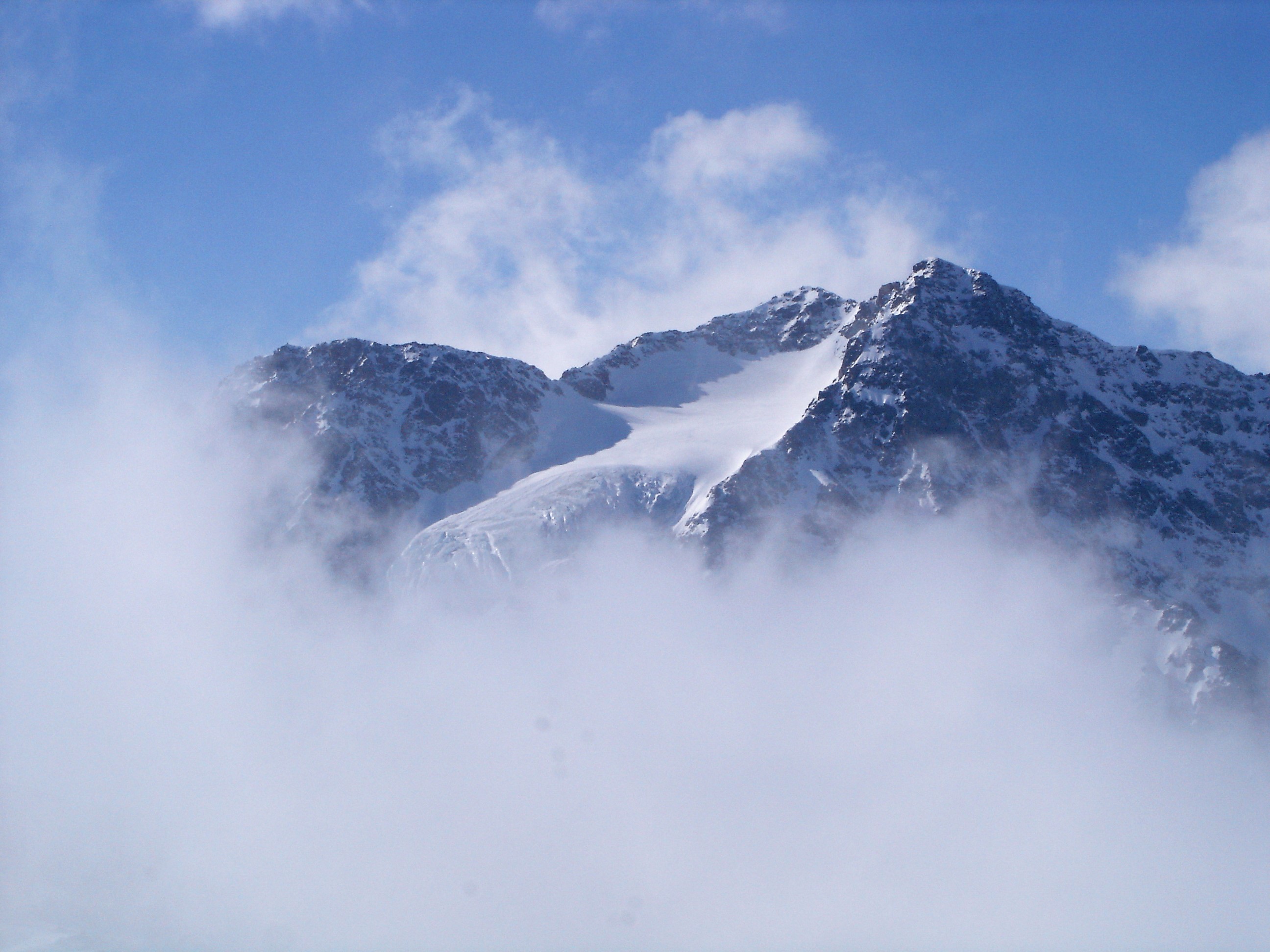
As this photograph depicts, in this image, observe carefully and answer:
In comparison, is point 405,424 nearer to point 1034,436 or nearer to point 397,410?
point 397,410

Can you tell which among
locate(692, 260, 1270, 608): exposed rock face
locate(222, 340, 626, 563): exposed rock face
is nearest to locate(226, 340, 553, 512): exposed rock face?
locate(222, 340, 626, 563): exposed rock face

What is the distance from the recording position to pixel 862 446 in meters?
171

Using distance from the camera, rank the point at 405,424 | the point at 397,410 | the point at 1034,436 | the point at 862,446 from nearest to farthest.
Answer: the point at 862,446 → the point at 1034,436 → the point at 405,424 → the point at 397,410

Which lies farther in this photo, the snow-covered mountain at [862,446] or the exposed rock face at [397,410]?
the exposed rock face at [397,410]

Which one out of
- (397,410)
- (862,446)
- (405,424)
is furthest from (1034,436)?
(397,410)

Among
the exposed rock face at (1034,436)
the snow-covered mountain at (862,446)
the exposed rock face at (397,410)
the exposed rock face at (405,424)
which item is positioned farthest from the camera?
the exposed rock face at (397,410)

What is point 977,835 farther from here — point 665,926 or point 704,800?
point 665,926

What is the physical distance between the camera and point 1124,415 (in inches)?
7032

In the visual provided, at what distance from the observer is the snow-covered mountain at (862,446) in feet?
529

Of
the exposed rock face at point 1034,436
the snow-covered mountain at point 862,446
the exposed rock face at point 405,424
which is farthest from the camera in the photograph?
the exposed rock face at point 405,424

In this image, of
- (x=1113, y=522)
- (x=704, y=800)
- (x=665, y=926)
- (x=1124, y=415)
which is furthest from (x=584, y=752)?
(x=1124, y=415)

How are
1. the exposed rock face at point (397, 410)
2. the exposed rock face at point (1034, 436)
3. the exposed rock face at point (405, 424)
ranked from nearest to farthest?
the exposed rock face at point (1034, 436) < the exposed rock face at point (405, 424) < the exposed rock face at point (397, 410)

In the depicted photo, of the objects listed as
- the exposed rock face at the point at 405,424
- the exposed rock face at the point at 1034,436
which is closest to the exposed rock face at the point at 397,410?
the exposed rock face at the point at 405,424

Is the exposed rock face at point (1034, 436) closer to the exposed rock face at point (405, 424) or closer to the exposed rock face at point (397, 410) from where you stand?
the exposed rock face at point (405, 424)
